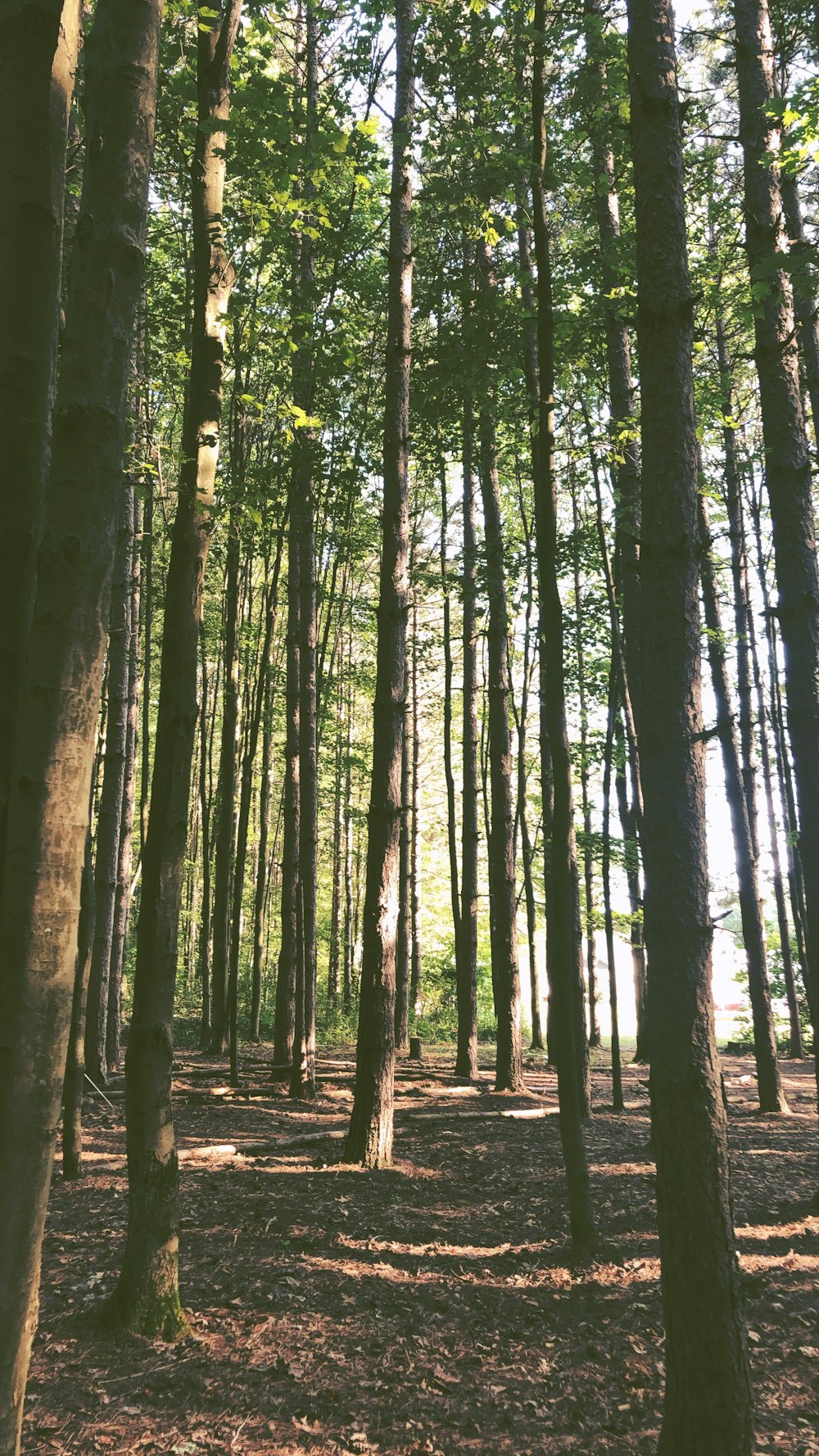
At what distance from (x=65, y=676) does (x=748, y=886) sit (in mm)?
11827

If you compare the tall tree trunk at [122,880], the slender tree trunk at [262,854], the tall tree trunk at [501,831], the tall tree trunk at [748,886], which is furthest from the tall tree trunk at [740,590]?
the tall tree trunk at [122,880]

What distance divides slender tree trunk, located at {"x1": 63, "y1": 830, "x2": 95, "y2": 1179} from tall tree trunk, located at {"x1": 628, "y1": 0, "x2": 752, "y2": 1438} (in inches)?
119

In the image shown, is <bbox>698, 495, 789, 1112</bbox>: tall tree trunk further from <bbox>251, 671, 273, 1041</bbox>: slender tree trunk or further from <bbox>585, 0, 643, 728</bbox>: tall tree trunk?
<bbox>251, 671, 273, 1041</bbox>: slender tree trunk

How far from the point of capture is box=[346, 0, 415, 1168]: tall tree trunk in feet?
23.3

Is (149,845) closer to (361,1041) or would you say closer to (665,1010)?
(665,1010)

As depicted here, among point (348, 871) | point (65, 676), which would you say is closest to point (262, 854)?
point (65, 676)

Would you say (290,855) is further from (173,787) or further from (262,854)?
(173,787)

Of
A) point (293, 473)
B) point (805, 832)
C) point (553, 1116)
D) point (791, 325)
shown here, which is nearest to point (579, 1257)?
point (805, 832)

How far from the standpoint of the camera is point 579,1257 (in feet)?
17.1

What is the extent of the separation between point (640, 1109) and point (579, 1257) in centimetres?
644

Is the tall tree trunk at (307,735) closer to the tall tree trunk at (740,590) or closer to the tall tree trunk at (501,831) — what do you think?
the tall tree trunk at (501,831)

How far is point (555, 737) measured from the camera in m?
5.78

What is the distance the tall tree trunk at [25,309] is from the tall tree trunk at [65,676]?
51mm

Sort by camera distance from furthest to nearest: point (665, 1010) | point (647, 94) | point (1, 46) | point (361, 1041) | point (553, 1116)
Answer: point (553, 1116) → point (361, 1041) → point (647, 94) → point (665, 1010) → point (1, 46)
